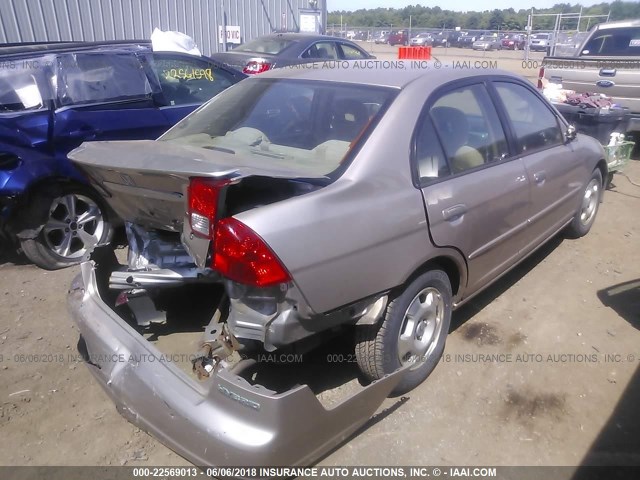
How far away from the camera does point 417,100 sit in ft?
8.83

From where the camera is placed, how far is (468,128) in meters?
3.07

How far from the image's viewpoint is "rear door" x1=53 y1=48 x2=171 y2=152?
14.1 ft

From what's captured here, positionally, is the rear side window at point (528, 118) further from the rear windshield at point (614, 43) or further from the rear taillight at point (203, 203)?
the rear windshield at point (614, 43)

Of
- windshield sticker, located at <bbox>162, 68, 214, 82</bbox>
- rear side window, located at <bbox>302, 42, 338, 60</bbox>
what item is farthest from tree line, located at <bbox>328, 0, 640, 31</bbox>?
windshield sticker, located at <bbox>162, 68, 214, 82</bbox>

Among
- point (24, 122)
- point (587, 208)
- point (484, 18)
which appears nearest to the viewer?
point (24, 122)

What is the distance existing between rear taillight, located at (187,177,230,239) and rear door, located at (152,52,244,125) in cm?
319

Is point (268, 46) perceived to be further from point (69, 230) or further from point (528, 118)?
point (528, 118)

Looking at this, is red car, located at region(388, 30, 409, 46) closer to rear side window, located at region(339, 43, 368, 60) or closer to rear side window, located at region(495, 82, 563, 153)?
rear side window, located at region(339, 43, 368, 60)

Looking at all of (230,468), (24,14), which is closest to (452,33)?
(24,14)

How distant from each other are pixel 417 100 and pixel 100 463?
94.3 inches

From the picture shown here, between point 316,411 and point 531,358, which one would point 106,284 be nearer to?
point 316,411

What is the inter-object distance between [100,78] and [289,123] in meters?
2.60

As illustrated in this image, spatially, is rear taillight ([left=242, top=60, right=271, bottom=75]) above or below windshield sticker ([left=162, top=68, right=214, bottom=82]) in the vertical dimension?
below

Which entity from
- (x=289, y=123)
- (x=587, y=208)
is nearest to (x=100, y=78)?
(x=289, y=123)
